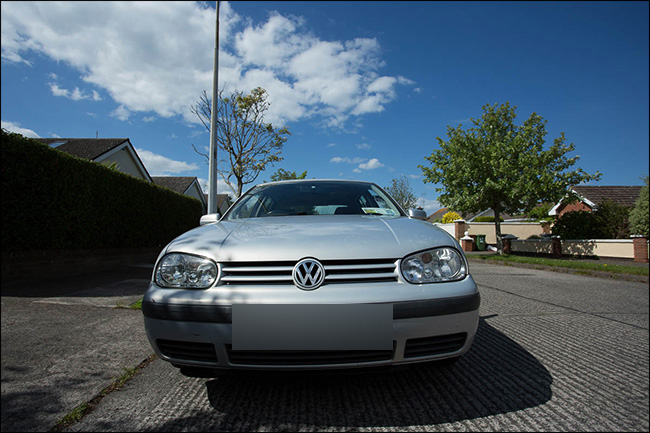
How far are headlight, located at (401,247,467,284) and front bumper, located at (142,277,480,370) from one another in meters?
0.07

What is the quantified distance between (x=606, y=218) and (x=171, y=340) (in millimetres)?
20777

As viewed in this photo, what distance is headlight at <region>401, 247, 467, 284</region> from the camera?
5.83ft

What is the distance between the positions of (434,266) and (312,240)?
0.66 metres

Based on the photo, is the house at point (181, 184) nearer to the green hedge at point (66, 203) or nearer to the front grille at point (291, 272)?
the green hedge at point (66, 203)

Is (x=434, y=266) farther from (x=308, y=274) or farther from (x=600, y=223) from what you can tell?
(x=600, y=223)

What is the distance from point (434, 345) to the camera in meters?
1.70

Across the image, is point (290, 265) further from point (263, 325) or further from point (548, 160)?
point (548, 160)

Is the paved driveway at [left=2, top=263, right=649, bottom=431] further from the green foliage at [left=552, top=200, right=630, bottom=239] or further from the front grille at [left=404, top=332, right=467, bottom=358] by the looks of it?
the green foliage at [left=552, top=200, right=630, bottom=239]

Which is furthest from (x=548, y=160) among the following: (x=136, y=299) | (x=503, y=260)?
(x=136, y=299)

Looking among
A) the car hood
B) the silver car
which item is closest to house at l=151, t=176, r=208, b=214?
the car hood

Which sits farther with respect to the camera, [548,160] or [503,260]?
[548,160]

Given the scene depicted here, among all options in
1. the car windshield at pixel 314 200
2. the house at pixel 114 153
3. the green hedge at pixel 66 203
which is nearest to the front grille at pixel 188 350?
the car windshield at pixel 314 200

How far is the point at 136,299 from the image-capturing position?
4285 mm

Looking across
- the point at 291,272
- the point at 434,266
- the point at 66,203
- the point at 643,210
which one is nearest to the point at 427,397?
the point at 434,266
